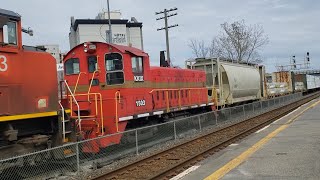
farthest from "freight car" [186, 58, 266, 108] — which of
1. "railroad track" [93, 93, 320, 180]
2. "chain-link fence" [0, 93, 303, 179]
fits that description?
"railroad track" [93, 93, 320, 180]

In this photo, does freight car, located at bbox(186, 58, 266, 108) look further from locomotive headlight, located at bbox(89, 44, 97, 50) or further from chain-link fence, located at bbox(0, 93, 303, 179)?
locomotive headlight, located at bbox(89, 44, 97, 50)

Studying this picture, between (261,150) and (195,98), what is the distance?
8256 millimetres

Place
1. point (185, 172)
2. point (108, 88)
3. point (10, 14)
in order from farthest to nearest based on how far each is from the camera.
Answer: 1. point (108, 88)
2. point (185, 172)
3. point (10, 14)

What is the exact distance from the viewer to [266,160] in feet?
32.9

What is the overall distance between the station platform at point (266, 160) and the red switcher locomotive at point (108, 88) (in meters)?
3.40

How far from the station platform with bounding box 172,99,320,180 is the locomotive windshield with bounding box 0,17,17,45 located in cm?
457

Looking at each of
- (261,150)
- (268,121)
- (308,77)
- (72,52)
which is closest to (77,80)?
(72,52)

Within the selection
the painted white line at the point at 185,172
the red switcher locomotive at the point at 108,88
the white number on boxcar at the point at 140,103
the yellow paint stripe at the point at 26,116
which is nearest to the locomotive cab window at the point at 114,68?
the red switcher locomotive at the point at 108,88

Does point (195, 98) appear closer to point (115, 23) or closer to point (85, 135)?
point (85, 135)

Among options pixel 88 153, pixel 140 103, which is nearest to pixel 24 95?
pixel 88 153

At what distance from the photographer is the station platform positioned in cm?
859

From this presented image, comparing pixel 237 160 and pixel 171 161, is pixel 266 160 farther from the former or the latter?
pixel 171 161

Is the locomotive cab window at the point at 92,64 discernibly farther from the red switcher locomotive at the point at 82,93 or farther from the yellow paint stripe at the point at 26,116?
the yellow paint stripe at the point at 26,116

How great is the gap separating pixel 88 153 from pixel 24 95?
2.26m
